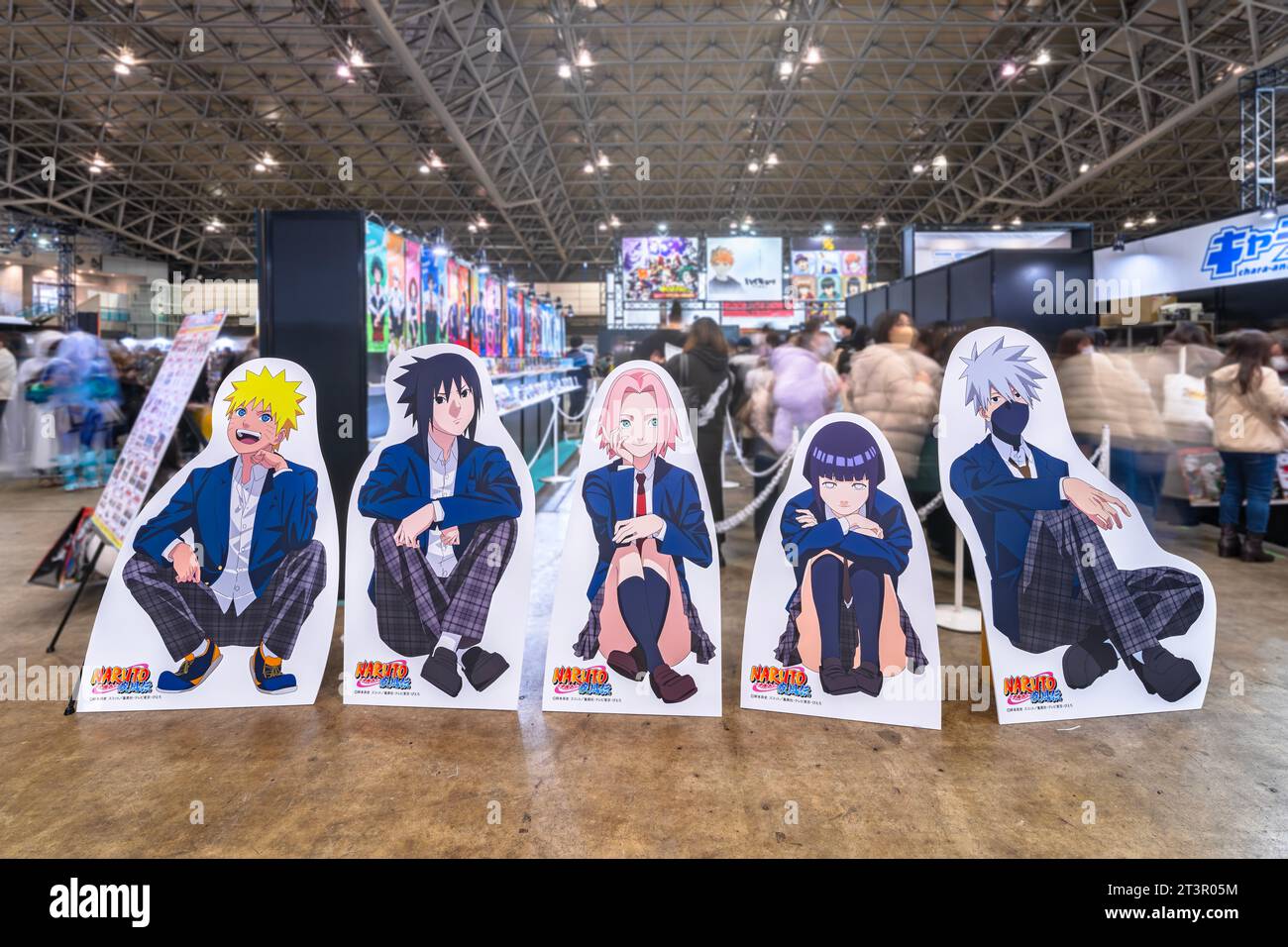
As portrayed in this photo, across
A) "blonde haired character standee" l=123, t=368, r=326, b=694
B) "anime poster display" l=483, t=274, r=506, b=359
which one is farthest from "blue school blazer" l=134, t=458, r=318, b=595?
"anime poster display" l=483, t=274, r=506, b=359

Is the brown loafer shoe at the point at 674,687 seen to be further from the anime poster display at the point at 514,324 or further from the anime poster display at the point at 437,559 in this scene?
the anime poster display at the point at 514,324

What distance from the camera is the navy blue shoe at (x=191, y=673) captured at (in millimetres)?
→ 2789

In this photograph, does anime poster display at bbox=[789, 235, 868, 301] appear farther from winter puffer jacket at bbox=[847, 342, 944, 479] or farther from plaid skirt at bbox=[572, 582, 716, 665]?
plaid skirt at bbox=[572, 582, 716, 665]

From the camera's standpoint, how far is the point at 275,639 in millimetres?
2854

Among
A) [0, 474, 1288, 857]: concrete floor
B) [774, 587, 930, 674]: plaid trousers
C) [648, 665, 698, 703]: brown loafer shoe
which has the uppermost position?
[774, 587, 930, 674]: plaid trousers

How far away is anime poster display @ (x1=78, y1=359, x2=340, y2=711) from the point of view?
9.15 feet

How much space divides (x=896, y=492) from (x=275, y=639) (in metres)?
2.42

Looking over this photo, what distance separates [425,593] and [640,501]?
88cm

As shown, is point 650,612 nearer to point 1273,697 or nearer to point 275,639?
point 275,639

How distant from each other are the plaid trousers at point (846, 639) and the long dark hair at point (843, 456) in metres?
0.44

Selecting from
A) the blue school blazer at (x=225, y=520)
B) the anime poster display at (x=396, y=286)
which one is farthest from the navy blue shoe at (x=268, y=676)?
the anime poster display at (x=396, y=286)

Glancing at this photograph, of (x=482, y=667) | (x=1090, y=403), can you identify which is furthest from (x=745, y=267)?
(x=482, y=667)

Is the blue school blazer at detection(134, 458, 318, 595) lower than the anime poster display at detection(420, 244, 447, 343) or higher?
lower

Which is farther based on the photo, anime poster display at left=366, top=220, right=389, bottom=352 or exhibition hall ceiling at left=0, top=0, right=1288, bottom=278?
exhibition hall ceiling at left=0, top=0, right=1288, bottom=278
